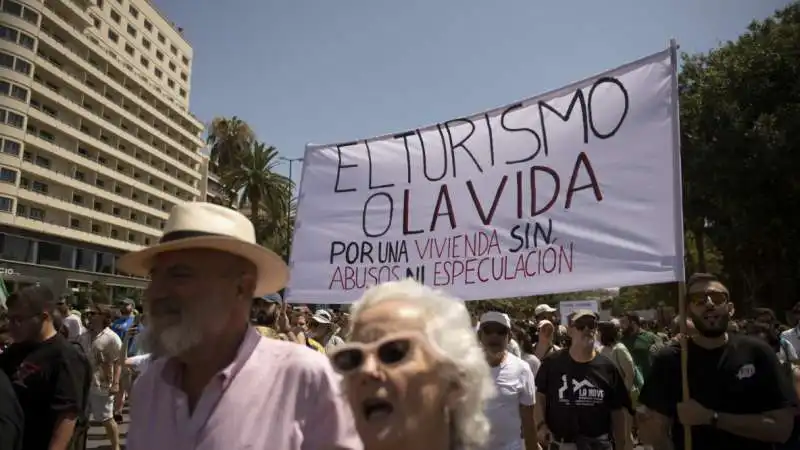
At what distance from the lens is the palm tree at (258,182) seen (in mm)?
43125

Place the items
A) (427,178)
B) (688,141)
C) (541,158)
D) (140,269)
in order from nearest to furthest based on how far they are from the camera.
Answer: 1. (140,269)
2. (541,158)
3. (427,178)
4. (688,141)

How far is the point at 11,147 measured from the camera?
4231cm

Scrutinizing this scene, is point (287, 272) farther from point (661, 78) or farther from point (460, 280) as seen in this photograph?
point (661, 78)

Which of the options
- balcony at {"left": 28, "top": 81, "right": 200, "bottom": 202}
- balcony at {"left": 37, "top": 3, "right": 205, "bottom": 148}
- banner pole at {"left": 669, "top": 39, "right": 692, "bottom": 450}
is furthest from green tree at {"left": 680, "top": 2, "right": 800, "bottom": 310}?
balcony at {"left": 37, "top": 3, "right": 205, "bottom": 148}

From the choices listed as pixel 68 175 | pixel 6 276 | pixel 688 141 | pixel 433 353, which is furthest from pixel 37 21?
pixel 433 353

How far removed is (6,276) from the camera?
39.9 m

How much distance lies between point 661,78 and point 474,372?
8.76 ft

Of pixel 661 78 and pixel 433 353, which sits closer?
pixel 433 353

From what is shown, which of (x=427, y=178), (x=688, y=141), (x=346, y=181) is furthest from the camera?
(x=688, y=141)

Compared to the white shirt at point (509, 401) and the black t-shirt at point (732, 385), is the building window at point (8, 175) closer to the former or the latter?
the white shirt at point (509, 401)

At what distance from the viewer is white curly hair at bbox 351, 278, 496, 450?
2008mm

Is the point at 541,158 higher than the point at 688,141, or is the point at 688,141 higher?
the point at 688,141

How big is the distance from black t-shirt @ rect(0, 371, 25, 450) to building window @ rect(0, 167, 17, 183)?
45.4 meters

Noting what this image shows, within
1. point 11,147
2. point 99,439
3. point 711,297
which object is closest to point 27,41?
point 11,147
